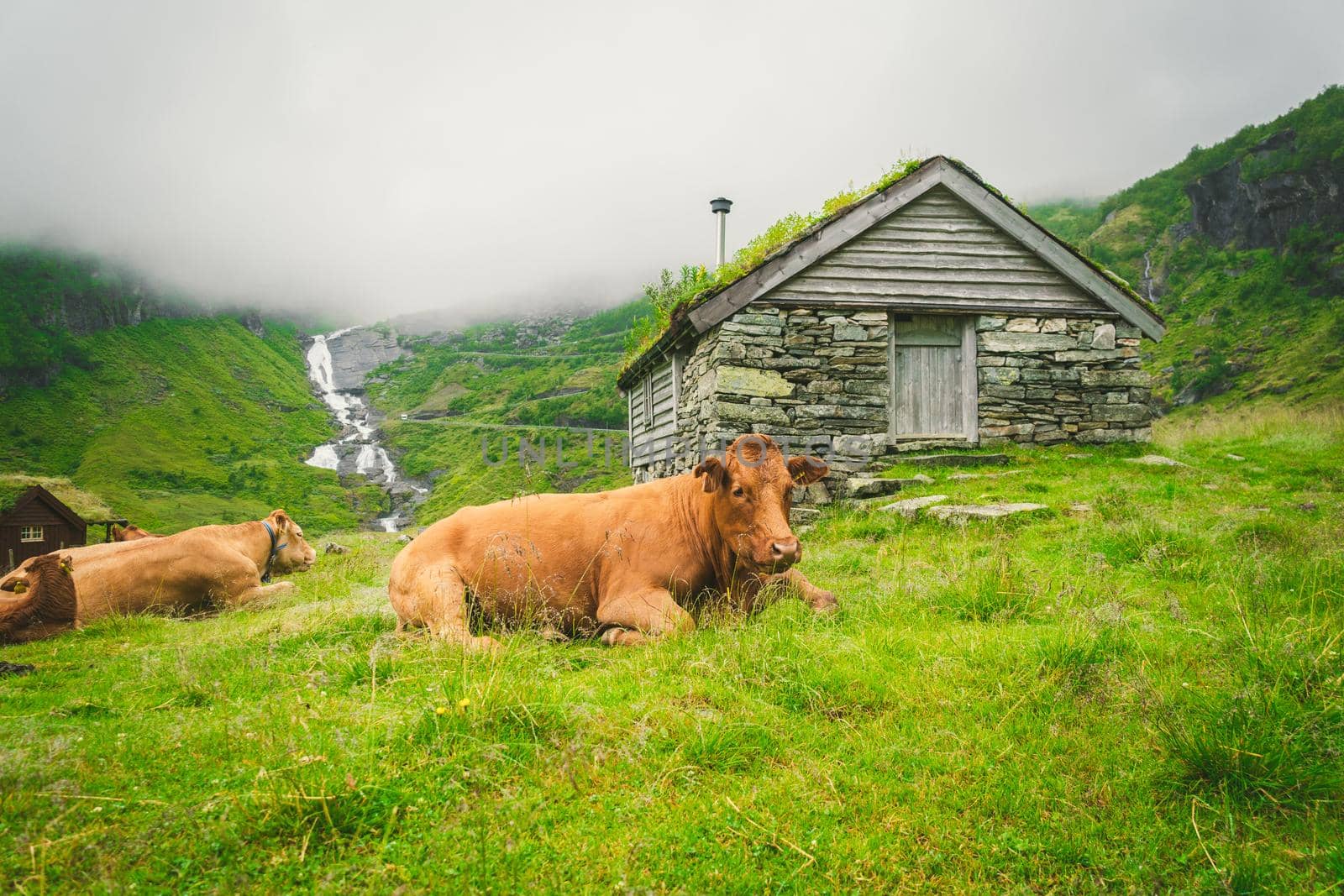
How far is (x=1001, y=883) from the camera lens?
6.85 ft

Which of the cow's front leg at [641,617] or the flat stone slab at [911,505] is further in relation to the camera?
the flat stone slab at [911,505]

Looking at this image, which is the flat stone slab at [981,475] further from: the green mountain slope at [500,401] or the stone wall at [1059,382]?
the green mountain slope at [500,401]

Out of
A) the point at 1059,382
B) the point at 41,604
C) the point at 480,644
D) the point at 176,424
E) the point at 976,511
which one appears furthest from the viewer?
the point at 176,424

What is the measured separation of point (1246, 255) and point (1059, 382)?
72455 mm

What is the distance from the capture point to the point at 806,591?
5203 mm

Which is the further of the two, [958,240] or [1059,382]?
[958,240]

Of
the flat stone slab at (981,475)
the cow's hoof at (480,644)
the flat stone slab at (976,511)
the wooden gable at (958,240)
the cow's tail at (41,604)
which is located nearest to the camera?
the cow's hoof at (480,644)

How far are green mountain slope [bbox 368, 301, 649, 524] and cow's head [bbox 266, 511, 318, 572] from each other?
1723 centimetres

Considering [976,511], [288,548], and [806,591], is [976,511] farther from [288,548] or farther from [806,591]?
[288,548]

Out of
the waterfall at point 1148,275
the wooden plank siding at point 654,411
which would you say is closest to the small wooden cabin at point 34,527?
the wooden plank siding at point 654,411

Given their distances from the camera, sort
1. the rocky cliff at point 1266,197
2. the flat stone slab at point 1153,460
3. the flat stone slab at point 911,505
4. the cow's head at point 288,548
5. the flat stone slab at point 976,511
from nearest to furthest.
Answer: the flat stone slab at point 976,511 → the flat stone slab at point 911,505 → the cow's head at point 288,548 → the flat stone slab at point 1153,460 → the rocky cliff at point 1266,197

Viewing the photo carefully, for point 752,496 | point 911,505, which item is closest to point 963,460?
point 911,505

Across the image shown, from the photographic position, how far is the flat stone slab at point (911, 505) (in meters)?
8.94

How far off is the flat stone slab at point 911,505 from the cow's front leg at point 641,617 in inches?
205
